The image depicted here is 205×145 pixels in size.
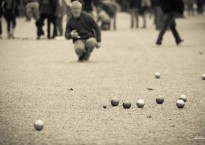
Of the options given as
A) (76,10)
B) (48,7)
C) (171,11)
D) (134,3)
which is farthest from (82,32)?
(134,3)

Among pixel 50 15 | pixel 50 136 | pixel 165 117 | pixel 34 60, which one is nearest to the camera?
pixel 50 136

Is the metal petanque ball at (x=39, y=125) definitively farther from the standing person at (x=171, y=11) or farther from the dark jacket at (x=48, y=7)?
the dark jacket at (x=48, y=7)

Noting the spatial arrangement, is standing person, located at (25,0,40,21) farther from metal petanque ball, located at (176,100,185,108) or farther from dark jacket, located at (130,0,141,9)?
metal petanque ball, located at (176,100,185,108)

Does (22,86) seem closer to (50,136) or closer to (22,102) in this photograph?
(22,102)

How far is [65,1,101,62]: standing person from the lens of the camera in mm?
15922

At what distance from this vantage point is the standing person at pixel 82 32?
627 inches

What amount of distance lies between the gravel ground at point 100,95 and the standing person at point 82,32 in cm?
43

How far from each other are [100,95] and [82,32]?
5.90 metres

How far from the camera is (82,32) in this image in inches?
638

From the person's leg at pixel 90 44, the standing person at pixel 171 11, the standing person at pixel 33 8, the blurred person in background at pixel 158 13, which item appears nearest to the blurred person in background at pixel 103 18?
the blurred person in background at pixel 158 13

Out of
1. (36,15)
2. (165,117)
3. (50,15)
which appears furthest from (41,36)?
(165,117)

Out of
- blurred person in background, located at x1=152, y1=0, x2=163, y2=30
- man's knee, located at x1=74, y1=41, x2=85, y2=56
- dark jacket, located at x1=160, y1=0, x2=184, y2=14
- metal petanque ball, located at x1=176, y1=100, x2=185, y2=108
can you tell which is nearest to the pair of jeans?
dark jacket, located at x1=160, y1=0, x2=184, y2=14

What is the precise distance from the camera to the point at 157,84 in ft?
39.3

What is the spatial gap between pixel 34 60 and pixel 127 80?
4835mm
